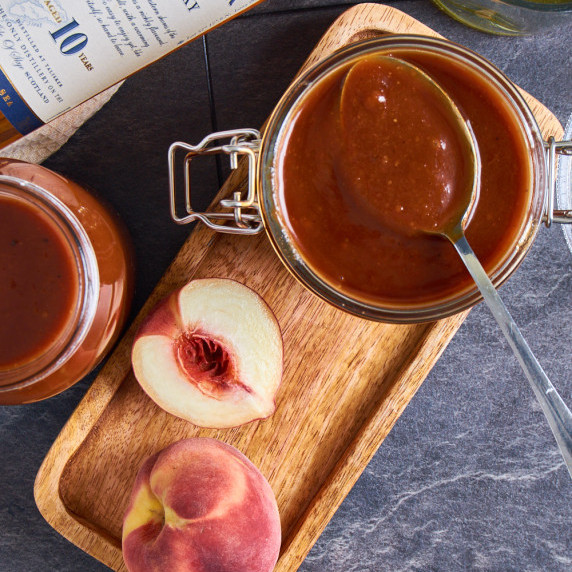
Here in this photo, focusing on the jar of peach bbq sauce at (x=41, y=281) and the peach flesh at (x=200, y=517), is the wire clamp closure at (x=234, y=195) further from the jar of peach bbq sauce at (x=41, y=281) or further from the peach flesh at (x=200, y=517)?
the peach flesh at (x=200, y=517)

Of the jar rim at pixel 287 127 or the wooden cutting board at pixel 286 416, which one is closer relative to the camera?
the jar rim at pixel 287 127

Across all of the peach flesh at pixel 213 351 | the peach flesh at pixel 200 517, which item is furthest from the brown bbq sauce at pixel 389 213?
the peach flesh at pixel 200 517

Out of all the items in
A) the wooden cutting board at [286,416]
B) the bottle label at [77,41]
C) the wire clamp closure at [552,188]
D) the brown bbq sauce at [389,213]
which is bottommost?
the wooden cutting board at [286,416]

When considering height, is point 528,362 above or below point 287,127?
below

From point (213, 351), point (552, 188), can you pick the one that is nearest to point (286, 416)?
point (213, 351)

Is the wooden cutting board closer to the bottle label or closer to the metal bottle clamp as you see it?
the metal bottle clamp

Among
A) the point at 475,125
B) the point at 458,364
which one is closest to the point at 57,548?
the point at 458,364

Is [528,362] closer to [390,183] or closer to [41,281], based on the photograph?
[390,183]
